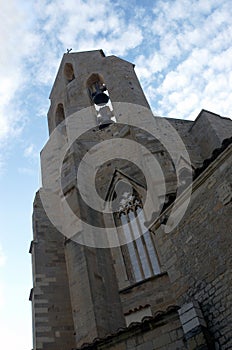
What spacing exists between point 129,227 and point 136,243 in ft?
1.75

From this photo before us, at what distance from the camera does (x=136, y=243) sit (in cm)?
1049

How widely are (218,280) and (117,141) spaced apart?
8.08 meters

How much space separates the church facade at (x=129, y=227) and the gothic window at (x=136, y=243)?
0.03m

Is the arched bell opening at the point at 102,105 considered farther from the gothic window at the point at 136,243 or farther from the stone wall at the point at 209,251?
the stone wall at the point at 209,251

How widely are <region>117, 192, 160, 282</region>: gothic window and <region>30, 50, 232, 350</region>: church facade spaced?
3cm

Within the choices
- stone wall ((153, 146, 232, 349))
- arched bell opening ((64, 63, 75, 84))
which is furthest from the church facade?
arched bell opening ((64, 63, 75, 84))

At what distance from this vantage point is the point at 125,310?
30.6 ft

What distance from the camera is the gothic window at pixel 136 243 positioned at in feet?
32.6

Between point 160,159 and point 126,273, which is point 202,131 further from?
point 126,273

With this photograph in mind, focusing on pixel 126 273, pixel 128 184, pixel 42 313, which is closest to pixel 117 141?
pixel 128 184

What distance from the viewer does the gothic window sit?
9.94 meters

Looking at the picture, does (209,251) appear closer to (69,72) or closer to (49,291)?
(49,291)

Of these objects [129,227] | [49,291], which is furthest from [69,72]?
[49,291]

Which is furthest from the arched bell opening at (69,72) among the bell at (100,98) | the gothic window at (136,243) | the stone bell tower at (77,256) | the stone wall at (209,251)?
the stone wall at (209,251)
